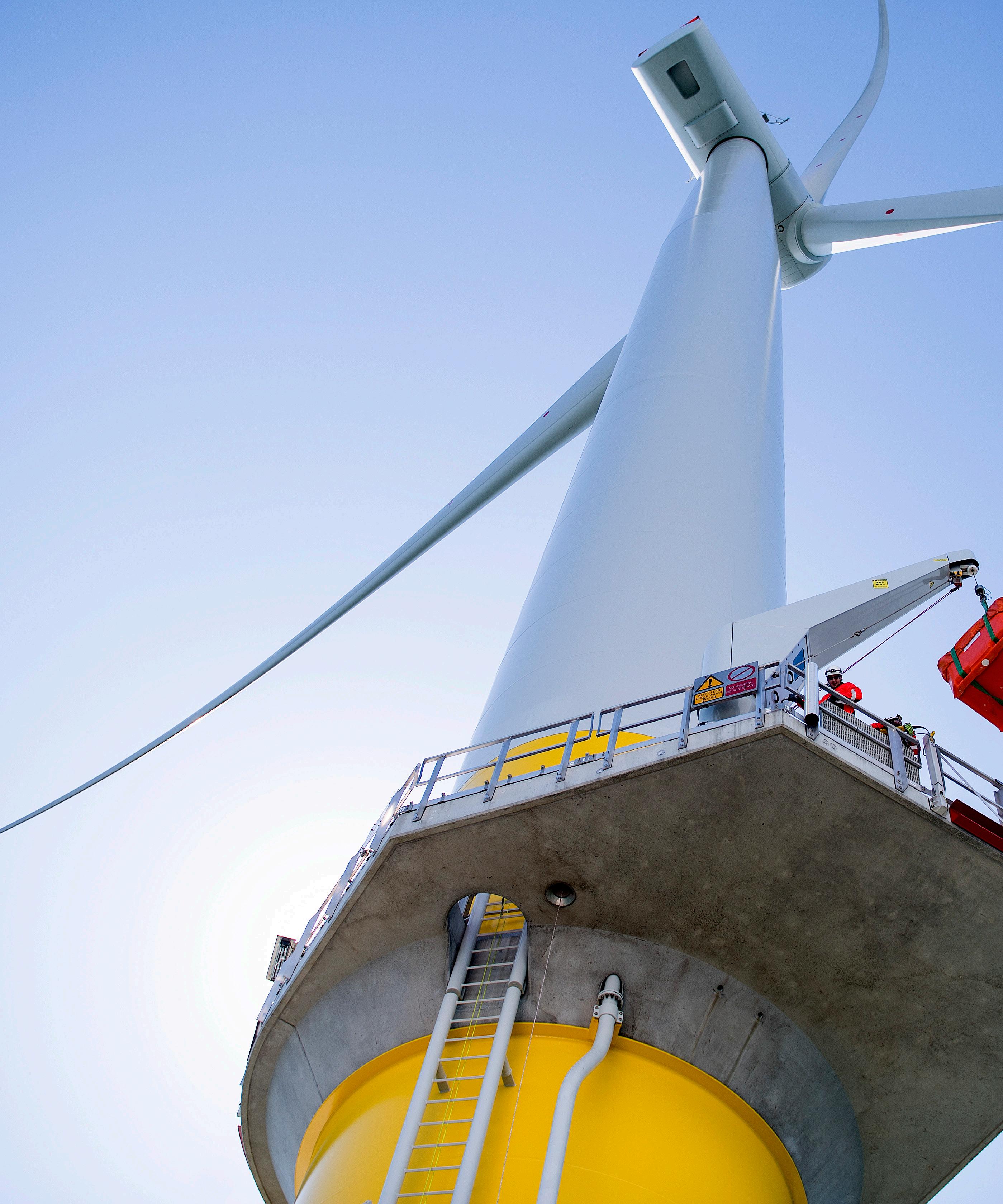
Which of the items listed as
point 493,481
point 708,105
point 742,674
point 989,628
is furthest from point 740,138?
point 742,674

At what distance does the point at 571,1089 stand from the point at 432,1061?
4.67 feet

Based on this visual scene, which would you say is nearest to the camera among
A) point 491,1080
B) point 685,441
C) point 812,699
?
point 491,1080

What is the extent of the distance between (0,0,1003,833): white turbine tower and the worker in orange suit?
62cm

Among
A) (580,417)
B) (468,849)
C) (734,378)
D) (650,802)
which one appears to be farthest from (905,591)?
(580,417)

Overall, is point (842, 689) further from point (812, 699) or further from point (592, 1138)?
point (592, 1138)

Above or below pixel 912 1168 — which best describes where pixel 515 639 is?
above

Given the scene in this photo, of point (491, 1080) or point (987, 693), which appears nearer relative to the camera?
point (491, 1080)

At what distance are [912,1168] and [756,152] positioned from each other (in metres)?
24.3

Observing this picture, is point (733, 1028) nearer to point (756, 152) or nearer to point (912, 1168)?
point (912, 1168)

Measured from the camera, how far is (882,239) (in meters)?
28.9

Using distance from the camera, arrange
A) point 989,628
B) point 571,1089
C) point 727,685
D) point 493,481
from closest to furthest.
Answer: point 571,1089 < point 727,685 < point 989,628 < point 493,481

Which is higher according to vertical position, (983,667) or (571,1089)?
(983,667)

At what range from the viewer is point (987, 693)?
12.2 meters

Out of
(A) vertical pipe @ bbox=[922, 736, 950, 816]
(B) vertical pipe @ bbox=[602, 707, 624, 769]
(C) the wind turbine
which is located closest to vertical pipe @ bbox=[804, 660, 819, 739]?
(C) the wind turbine
